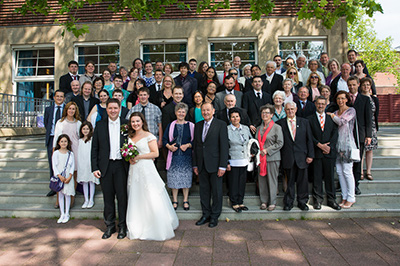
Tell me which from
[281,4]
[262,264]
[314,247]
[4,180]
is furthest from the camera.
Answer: [281,4]

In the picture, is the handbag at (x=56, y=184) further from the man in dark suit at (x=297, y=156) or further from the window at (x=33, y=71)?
the window at (x=33, y=71)

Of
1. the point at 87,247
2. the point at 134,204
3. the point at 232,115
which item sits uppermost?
the point at 232,115

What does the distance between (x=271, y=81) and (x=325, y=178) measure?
8.68 ft

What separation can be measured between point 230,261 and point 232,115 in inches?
100

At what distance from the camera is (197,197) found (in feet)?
18.0

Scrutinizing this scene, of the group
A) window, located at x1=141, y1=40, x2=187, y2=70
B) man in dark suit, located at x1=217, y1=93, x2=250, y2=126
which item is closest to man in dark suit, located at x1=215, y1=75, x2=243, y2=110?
man in dark suit, located at x1=217, y1=93, x2=250, y2=126

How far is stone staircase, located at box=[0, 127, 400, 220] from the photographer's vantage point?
5047 millimetres

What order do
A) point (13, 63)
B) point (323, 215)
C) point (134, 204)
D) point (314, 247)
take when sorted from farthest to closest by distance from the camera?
point (13, 63) → point (323, 215) → point (134, 204) → point (314, 247)

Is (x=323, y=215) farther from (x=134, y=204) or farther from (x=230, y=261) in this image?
(x=134, y=204)

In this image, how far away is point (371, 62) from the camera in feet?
103

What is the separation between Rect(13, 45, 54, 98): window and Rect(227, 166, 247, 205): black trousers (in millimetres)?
9695

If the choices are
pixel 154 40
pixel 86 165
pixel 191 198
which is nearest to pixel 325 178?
pixel 191 198

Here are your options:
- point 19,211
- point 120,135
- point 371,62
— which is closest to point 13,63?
point 19,211

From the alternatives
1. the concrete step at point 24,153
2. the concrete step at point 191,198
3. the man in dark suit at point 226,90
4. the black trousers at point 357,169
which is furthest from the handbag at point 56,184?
the black trousers at point 357,169
